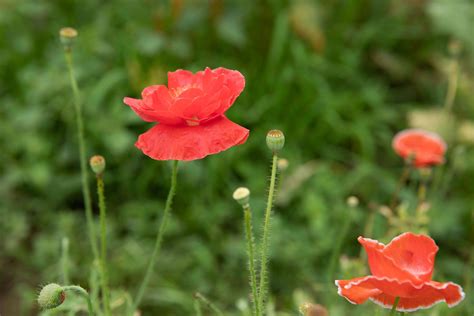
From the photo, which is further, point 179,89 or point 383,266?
point 179,89

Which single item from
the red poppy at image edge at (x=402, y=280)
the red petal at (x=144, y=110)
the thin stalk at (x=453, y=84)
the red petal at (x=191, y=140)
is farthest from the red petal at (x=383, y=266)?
the thin stalk at (x=453, y=84)

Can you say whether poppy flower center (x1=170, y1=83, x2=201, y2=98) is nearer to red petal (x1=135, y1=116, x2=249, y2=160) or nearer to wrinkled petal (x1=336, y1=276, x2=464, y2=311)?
red petal (x1=135, y1=116, x2=249, y2=160)

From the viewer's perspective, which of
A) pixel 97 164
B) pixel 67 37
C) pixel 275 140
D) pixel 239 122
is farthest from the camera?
pixel 239 122

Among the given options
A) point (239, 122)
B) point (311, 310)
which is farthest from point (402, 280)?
point (239, 122)

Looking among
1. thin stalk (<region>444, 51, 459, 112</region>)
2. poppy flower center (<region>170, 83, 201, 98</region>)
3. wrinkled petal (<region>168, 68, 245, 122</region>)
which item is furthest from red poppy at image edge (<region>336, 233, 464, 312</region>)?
thin stalk (<region>444, 51, 459, 112</region>)

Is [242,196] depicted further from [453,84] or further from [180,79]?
[453,84]

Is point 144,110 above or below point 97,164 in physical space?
above

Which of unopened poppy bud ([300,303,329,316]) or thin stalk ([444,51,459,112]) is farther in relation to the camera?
thin stalk ([444,51,459,112])
